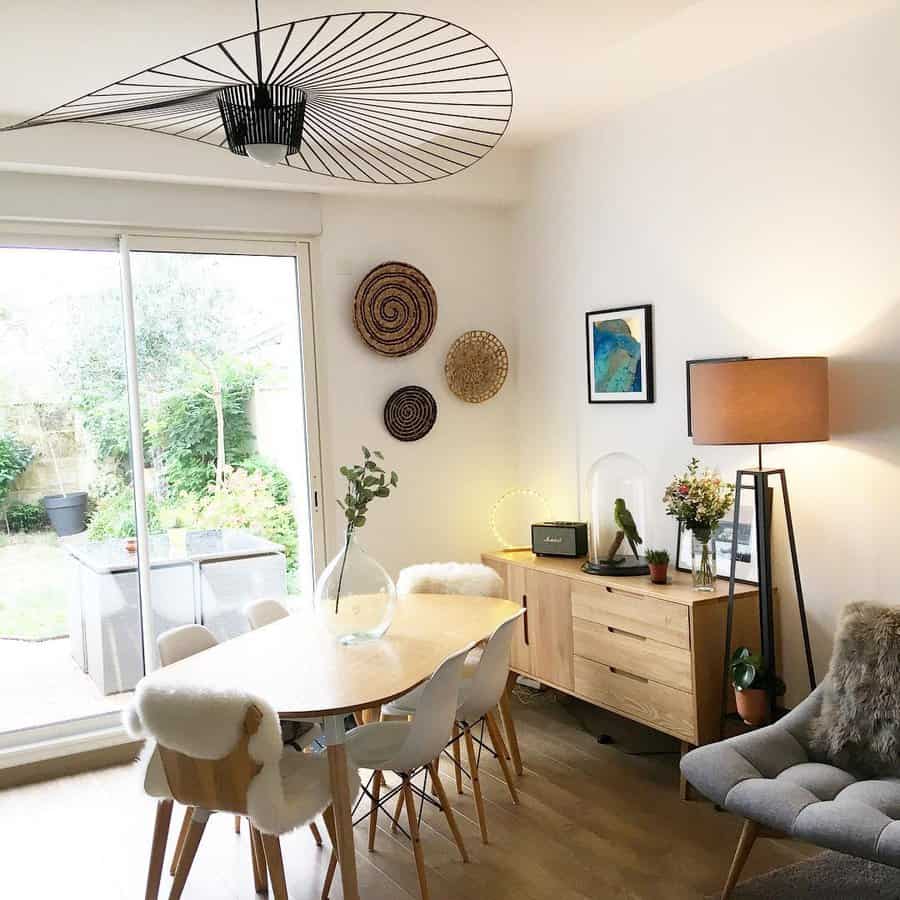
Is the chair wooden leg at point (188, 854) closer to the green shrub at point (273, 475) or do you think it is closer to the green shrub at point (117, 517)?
the green shrub at point (117, 517)

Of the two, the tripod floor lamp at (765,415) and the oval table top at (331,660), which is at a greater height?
the tripod floor lamp at (765,415)

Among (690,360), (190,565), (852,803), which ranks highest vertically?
(690,360)

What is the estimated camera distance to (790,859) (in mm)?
3154

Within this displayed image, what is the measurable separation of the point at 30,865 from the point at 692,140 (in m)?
3.68

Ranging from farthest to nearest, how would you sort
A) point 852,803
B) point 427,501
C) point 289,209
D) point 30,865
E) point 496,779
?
1. point 427,501
2. point 289,209
3. point 496,779
4. point 30,865
5. point 852,803

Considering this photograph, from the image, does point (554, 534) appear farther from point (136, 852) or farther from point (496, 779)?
point (136, 852)

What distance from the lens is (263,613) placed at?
379cm

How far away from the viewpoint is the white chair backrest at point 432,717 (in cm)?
291

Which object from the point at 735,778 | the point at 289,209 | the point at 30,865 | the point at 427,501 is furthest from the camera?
the point at 427,501

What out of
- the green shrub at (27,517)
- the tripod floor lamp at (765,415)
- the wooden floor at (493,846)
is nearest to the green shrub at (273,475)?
the green shrub at (27,517)

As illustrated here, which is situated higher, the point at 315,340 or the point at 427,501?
the point at 315,340

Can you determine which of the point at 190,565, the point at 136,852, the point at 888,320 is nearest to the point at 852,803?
the point at 888,320

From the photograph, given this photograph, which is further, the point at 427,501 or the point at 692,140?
the point at 427,501

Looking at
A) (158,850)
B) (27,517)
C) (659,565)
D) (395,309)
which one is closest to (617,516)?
(659,565)
